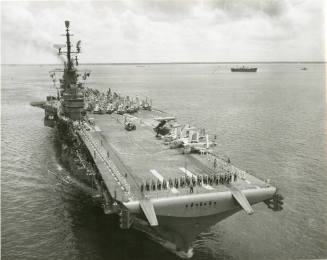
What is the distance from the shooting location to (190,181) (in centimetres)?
2138

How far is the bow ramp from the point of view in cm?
1755

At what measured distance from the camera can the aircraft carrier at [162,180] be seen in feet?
63.4

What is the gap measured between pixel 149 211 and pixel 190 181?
3.97 metres

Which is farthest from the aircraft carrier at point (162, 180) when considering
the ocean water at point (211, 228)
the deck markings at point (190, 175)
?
the ocean water at point (211, 228)

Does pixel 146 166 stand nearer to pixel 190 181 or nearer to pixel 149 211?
pixel 190 181

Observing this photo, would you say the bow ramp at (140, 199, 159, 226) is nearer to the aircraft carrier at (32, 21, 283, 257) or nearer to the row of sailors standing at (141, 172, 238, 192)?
the aircraft carrier at (32, 21, 283, 257)

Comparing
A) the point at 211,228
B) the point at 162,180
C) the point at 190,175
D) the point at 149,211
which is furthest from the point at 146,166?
the point at 149,211

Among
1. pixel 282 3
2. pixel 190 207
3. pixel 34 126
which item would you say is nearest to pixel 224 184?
pixel 190 207

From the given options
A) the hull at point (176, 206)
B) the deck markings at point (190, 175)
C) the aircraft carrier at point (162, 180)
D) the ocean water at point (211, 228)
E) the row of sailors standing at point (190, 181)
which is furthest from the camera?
the ocean water at point (211, 228)

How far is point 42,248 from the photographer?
22.0 m

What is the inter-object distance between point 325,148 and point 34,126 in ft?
127

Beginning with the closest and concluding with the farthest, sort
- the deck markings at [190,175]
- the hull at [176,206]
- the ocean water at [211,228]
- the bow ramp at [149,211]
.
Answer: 1. the bow ramp at [149,211]
2. the hull at [176,206]
3. the deck markings at [190,175]
4. the ocean water at [211,228]

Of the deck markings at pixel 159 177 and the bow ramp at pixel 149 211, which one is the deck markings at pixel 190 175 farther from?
the bow ramp at pixel 149 211

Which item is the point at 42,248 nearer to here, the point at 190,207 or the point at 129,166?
the point at 129,166
